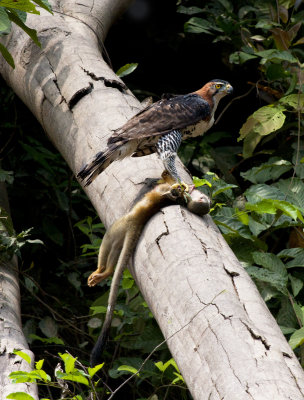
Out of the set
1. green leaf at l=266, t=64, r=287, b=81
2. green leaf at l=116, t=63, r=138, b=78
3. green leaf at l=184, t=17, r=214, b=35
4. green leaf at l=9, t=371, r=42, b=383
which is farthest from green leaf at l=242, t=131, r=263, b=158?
green leaf at l=9, t=371, r=42, b=383

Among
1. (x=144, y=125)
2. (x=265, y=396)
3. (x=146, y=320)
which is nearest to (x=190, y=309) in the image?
(x=265, y=396)

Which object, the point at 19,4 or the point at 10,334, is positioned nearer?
the point at 10,334

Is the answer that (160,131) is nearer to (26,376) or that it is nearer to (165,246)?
(165,246)

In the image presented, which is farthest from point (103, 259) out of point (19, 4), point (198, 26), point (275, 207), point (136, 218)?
point (198, 26)

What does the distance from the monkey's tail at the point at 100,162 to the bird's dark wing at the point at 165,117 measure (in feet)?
0.12

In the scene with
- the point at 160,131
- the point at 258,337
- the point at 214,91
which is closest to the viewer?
the point at 258,337

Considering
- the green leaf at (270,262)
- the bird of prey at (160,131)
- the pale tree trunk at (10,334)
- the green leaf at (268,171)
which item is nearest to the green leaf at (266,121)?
the green leaf at (268,171)

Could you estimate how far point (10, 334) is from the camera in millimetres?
2531

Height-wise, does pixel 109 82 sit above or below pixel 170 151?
above

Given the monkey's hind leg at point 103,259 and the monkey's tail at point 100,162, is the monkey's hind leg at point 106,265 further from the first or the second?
the monkey's tail at point 100,162

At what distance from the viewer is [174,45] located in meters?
4.67

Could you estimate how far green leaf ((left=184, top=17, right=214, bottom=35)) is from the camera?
4.23m

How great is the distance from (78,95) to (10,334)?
47.8 inches

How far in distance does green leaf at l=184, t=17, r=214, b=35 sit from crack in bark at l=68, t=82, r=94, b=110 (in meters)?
1.31
